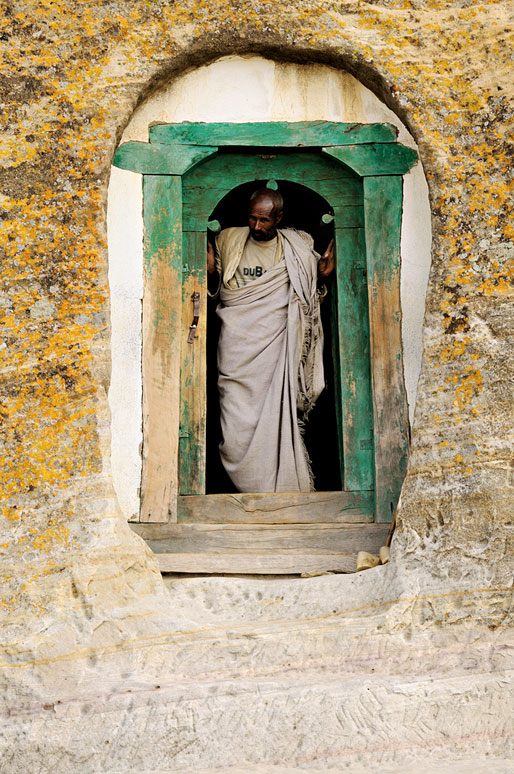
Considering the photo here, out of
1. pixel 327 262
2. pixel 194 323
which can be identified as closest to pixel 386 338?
pixel 327 262

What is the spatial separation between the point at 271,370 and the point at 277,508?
98 cm

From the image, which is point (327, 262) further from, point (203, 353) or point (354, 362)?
point (203, 353)

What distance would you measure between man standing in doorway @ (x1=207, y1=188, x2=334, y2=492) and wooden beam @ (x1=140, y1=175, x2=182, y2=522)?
0.69m

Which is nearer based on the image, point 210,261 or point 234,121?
point 234,121

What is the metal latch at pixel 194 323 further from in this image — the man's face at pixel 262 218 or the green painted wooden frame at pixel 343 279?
the man's face at pixel 262 218

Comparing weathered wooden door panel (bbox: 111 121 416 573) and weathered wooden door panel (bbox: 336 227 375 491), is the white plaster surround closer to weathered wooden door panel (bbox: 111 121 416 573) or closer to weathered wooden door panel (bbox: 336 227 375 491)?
weathered wooden door panel (bbox: 111 121 416 573)

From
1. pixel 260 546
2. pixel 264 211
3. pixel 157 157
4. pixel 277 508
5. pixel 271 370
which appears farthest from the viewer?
pixel 264 211

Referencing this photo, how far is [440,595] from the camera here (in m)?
4.53

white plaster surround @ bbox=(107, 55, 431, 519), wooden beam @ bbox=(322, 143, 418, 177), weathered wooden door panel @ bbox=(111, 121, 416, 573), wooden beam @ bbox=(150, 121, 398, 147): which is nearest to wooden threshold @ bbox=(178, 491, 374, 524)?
weathered wooden door panel @ bbox=(111, 121, 416, 573)

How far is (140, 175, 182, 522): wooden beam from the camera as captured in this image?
513cm

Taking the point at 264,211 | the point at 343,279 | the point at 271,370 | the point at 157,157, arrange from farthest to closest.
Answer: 1. the point at 264,211
2. the point at 271,370
3. the point at 343,279
4. the point at 157,157

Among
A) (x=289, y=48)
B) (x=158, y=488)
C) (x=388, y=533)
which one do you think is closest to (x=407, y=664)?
(x=388, y=533)

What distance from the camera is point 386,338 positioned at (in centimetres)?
531

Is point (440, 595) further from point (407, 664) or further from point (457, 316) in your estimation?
point (457, 316)
